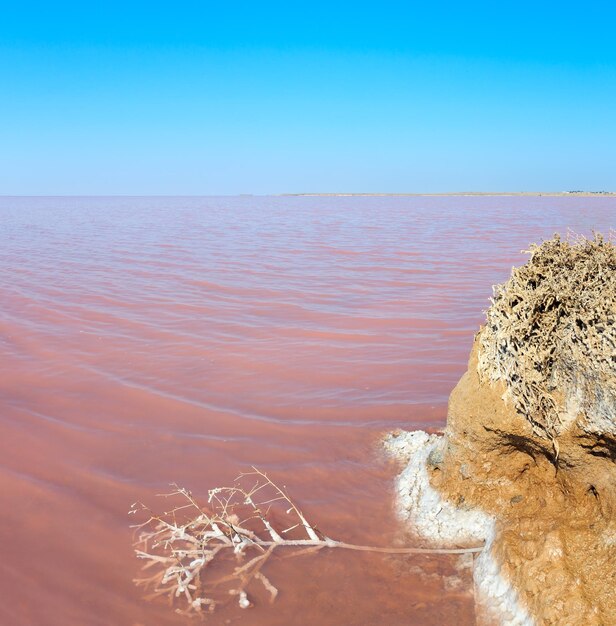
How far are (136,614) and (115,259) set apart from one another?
544 inches

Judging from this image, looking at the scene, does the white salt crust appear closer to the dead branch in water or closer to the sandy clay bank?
the sandy clay bank

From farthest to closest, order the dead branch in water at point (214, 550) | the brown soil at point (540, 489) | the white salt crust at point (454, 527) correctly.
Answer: the dead branch in water at point (214, 550), the white salt crust at point (454, 527), the brown soil at point (540, 489)

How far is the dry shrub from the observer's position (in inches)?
103

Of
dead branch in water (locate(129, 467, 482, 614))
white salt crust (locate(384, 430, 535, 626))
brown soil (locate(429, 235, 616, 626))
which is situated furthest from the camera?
dead branch in water (locate(129, 467, 482, 614))

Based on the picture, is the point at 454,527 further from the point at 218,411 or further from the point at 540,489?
the point at 218,411

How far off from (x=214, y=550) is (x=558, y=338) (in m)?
2.26

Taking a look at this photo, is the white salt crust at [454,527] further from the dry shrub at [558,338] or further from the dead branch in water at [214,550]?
the dry shrub at [558,338]

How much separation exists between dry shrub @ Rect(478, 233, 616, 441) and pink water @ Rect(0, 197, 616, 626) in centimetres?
113

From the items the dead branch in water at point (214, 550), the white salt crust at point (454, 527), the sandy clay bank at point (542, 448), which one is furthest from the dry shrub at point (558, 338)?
the dead branch in water at point (214, 550)

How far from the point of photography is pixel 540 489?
3105 mm

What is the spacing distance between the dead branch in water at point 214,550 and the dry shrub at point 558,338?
3.27ft

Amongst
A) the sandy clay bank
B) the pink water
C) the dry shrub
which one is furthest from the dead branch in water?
the dry shrub

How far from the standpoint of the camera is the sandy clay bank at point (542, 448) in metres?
2.61

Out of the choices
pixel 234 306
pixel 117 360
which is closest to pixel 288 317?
pixel 234 306
